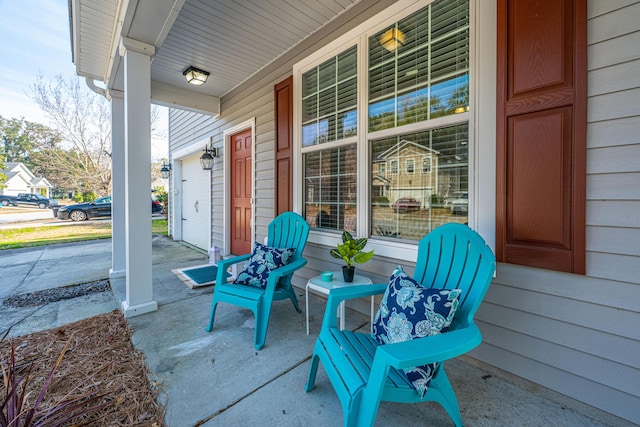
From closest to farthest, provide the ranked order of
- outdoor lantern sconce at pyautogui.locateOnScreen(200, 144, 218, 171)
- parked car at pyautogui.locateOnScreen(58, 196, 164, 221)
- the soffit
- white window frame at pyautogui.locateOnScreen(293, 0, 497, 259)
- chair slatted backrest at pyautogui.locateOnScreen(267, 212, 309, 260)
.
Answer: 1. white window frame at pyautogui.locateOnScreen(293, 0, 497, 259)
2. the soffit
3. chair slatted backrest at pyautogui.locateOnScreen(267, 212, 309, 260)
4. outdoor lantern sconce at pyautogui.locateOnScreen(200, 144, 218, 171)
5. parked car at pyautogui.locateOnScreen(58, 196, 164, 221)

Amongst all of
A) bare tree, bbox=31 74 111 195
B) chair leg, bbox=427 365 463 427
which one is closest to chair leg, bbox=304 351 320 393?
chair leg, bbox=427 365 463 427

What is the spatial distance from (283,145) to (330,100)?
2.63 ft

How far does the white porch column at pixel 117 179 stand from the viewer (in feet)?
10.8

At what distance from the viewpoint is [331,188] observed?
8.85ft

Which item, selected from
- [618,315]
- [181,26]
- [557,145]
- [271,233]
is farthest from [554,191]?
[181,26]

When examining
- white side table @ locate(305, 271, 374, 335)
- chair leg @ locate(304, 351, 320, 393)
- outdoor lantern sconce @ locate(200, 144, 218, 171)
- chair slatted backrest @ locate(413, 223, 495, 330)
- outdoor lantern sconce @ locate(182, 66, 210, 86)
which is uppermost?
outdoor lantern sconce @ locate(182, 66, 210, 86)

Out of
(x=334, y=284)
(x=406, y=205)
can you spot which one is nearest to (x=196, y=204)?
(x=334, y=284)

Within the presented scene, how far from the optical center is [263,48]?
303 cm

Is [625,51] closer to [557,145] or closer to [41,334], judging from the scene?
[557,145]

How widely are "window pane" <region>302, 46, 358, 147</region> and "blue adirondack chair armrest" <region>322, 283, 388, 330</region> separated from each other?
151 cm

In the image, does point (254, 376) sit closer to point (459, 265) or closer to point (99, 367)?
point (99, 367)

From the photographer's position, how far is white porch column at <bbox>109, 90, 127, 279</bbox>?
330cm

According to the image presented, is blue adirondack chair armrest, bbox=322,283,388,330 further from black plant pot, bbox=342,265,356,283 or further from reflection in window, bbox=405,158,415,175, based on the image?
reflection in window, bbox=405,158,415,175

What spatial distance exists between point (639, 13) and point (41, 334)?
14.1 ft
